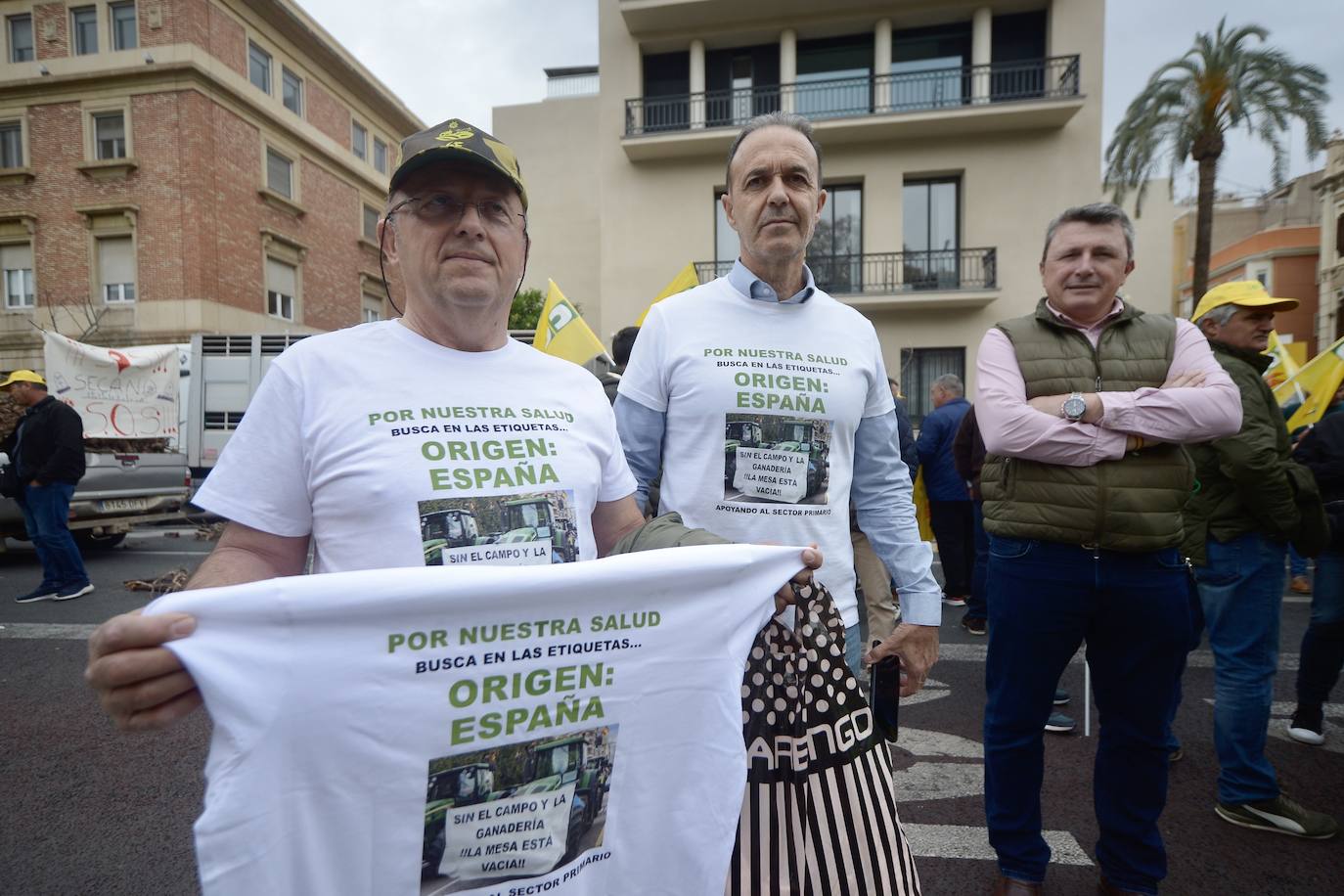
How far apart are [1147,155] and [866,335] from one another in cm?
1760

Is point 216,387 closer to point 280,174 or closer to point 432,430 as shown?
point 280,174

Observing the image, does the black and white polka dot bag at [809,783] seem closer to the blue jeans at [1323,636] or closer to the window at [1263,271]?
the blue jeans at [1323,636]

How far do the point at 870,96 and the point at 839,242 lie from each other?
3.39 metres

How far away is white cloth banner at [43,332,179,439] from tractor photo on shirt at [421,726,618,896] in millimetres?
14153

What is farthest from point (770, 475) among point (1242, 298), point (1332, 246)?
point (1332, 246)

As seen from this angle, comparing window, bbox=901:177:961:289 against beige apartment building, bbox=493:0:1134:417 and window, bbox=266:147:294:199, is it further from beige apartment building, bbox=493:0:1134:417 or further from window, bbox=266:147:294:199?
window, bbox=266:147:294:199

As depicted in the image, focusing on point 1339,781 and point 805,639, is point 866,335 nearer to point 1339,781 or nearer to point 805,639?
point 805,639

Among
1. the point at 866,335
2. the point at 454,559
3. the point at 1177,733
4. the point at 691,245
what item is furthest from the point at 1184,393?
the point at 691,245

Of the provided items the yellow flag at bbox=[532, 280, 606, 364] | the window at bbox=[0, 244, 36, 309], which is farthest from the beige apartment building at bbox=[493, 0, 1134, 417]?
the window at bbox=[0, 244, 36, 309]

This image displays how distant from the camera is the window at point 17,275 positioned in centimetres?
2081

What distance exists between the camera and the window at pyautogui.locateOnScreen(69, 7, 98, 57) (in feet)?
67.5

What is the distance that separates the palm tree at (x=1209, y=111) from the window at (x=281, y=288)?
22690 millimetres

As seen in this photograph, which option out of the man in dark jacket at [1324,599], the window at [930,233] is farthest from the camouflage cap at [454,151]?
the window at [930,233]

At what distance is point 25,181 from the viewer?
20578 mm
